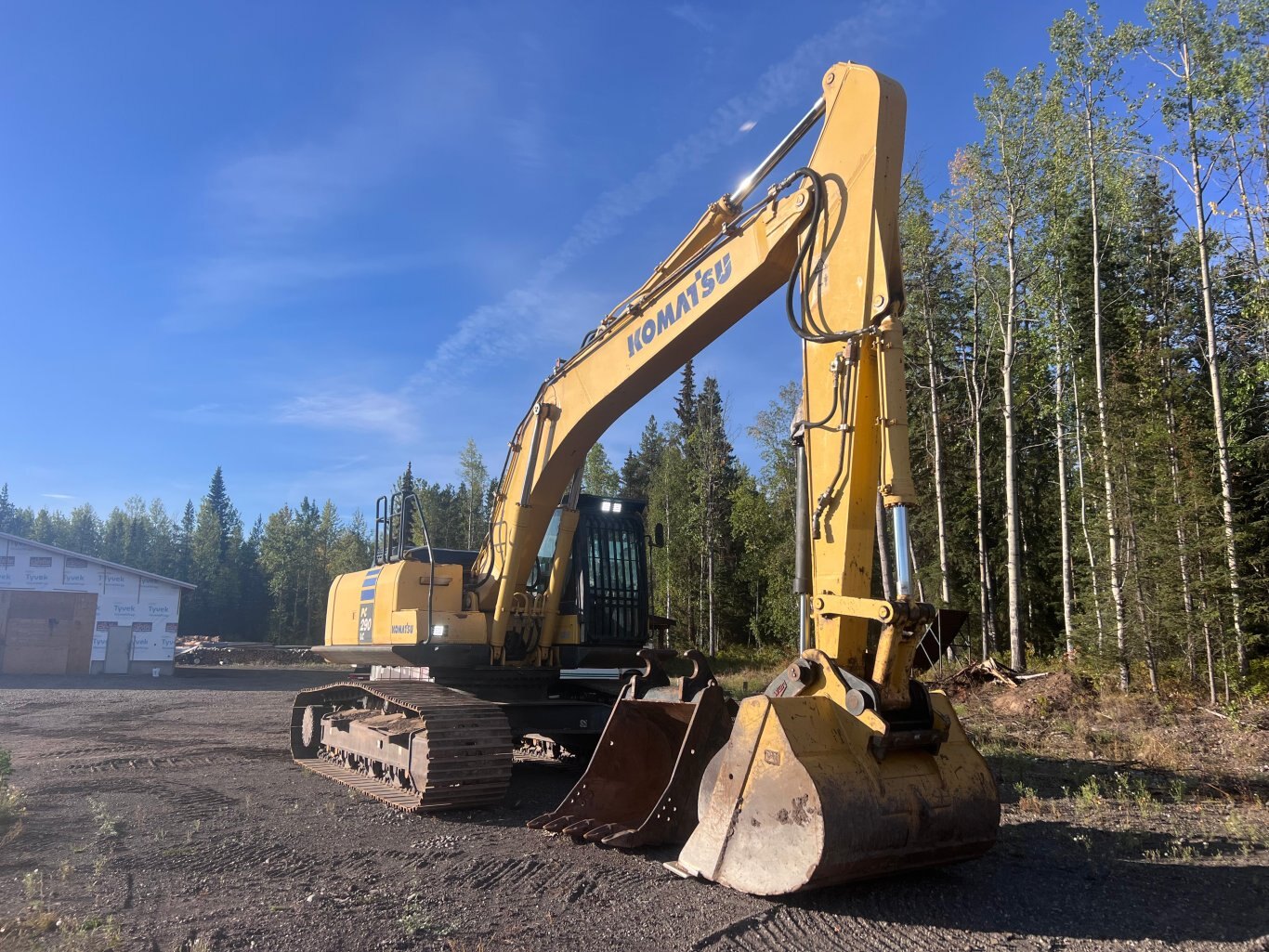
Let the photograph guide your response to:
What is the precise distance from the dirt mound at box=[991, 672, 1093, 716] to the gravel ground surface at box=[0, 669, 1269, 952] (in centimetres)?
760

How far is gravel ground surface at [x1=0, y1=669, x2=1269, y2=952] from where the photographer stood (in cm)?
445

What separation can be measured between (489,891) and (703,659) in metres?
2.19

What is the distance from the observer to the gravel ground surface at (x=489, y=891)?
4445 mm

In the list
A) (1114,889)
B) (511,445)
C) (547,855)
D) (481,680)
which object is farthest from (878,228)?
(481,680)

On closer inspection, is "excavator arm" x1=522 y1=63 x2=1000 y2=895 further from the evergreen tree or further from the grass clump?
the evergreen tree

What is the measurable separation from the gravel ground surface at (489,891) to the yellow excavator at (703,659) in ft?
0.95

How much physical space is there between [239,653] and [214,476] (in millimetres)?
55744

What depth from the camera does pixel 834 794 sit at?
4.50 meters

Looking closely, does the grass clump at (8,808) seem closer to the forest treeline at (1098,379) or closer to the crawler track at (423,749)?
the crawler track at (423,749)

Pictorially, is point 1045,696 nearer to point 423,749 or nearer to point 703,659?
point 703,659

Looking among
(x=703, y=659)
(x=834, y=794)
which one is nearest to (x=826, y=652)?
(x=834, y=794)

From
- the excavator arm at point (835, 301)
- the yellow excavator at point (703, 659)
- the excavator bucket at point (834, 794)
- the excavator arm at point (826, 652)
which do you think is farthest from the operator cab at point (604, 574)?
the excavator bucket at point (834, 794)

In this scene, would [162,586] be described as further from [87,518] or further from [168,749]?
[87,518]

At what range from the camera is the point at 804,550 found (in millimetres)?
5691
